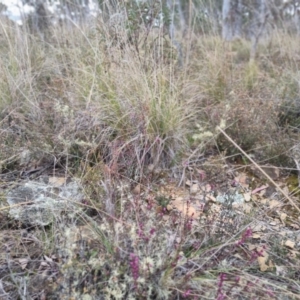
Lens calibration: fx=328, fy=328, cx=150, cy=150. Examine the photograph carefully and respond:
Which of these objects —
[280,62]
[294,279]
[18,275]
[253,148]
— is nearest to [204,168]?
[253,148]

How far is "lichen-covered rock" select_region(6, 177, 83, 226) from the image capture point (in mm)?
1412

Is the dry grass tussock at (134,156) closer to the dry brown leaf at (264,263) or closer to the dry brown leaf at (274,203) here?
the dry brown leaf at (264,263)

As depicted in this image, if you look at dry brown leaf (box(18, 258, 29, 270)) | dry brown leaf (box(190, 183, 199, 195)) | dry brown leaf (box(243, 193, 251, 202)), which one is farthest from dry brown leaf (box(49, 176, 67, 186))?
dry brown leaf (box(243, 193, 251, 202))

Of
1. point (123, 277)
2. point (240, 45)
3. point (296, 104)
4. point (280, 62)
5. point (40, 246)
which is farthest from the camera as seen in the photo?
point (240, 45)

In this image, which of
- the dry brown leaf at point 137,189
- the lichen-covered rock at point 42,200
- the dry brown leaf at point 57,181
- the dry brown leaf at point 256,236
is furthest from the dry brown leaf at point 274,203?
the dry brown leaf at point 57,181

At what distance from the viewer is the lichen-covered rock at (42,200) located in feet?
4.63

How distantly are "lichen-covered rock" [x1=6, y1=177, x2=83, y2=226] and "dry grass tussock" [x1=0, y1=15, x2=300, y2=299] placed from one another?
47 millimetres

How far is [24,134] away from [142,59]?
893 millimetres

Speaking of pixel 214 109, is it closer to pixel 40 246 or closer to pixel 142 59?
pixel 142 59

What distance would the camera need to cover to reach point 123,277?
110cm

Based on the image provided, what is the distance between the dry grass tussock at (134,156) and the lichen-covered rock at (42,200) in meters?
0.05

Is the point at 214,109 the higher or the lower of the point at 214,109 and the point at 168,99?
the lower

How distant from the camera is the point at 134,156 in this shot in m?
1.74

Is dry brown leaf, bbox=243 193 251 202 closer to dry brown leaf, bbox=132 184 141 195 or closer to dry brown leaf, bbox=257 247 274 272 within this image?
dry brown leaf, bbox=257 247 274 272
